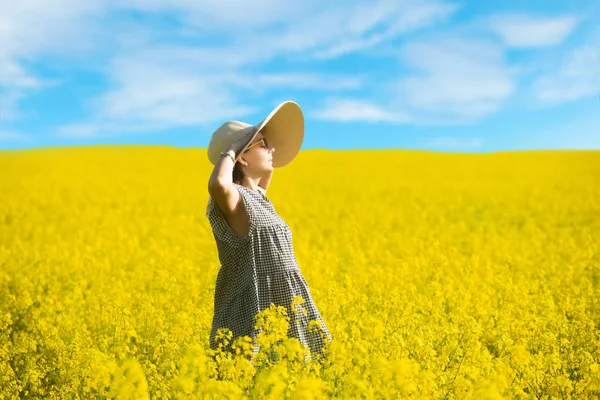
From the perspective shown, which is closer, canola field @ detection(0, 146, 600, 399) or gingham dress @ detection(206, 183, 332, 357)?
canola field @ detection(0, 146, 600, 399)

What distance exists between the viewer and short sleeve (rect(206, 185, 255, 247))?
3701 mm

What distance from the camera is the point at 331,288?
5.57 m

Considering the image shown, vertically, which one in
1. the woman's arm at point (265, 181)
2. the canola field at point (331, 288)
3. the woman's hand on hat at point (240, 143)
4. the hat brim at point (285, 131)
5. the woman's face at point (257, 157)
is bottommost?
the canola field at point (331, 288)

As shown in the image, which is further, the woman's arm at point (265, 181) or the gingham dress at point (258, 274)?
the woman's arm at point (265, 181)

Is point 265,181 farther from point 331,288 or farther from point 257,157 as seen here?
point 331,288

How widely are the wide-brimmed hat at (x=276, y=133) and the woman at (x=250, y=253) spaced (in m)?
0.03

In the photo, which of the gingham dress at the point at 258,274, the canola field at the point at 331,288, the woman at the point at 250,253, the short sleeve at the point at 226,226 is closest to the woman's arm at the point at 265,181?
the woman at the point at 250,253

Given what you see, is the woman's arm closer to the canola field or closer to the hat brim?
the hat brim

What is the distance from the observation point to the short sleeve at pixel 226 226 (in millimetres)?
3701

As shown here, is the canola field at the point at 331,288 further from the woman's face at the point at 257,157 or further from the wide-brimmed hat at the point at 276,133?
the wide-brimmed hat at the point at 276,133

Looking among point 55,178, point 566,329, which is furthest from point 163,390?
point 55,178

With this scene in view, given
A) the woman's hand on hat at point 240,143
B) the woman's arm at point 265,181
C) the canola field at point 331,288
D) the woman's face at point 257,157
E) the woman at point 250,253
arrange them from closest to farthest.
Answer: the canola field at point 331,288 → the woman at point 250,253 → the woman's hand on hat at point 240,143 → the woman's face at point 257,157 → the woman's arm at point 265,181

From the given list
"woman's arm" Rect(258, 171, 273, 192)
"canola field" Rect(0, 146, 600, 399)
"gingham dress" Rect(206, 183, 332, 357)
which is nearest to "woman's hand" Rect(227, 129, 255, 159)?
"gingham dress" Rect(206, 183, 332, 357)

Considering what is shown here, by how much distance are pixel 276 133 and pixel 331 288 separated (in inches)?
67.4
